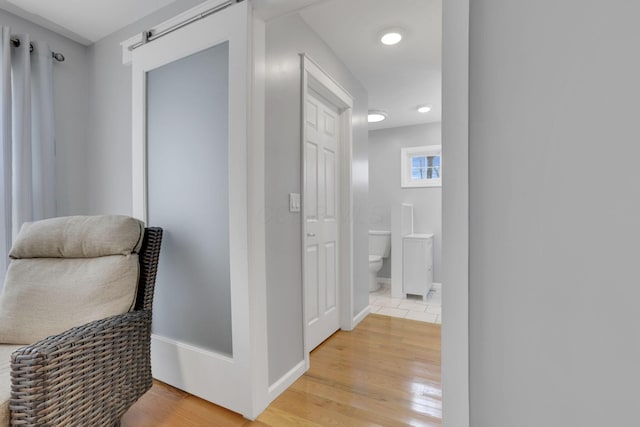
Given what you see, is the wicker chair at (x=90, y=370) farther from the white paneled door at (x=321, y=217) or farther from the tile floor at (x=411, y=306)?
the tile floor at (x=411, y=306)

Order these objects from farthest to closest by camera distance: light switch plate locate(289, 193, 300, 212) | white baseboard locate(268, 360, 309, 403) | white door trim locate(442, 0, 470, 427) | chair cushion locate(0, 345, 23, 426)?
light switch plate locate(289, 193, 300, 212) → white baseboard locate(268, 360, 309, 403) → chair cushion locate(0, 345, 23, 426) → white door trim locate(442, 0, 470, 427)

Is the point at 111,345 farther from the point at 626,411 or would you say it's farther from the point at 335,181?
the point at 335,181

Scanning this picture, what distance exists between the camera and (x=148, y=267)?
1.32 m

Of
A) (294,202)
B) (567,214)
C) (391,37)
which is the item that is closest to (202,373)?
(294,202)

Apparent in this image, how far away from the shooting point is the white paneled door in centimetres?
198

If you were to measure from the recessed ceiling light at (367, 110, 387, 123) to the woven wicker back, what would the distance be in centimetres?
280

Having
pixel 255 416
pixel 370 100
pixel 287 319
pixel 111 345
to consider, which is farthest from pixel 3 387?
pixel 370 100

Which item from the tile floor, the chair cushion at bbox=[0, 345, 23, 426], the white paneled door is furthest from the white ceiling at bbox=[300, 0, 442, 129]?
the tile floor

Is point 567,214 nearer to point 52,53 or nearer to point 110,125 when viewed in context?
point 110,125

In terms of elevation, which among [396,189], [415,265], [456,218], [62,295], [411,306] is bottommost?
[411,306]

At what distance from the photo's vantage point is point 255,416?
1.30 metres

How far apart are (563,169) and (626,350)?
0.11 metres

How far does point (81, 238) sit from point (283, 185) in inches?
39.3

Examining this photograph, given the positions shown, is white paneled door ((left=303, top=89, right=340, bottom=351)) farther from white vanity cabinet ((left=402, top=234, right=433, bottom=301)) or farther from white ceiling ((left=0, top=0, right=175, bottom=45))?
white vanity cabinet ((left=402, top=234, right=433, bottom=301))
